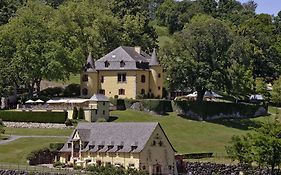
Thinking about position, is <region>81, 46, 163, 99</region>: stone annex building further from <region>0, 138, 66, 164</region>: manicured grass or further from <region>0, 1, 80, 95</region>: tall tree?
<region>0, 138, 66, 164</region>: manicured grass

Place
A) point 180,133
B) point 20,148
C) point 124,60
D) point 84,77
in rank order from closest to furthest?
point 20,148 < point 180,133 < point 124,60 < point 84,77

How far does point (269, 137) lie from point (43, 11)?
65.9 meters

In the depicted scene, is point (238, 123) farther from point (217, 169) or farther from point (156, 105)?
point (217, 169)

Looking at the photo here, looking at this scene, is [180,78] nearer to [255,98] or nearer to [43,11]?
[255,98]

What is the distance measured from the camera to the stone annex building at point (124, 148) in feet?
251

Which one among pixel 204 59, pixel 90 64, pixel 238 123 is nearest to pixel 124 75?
pixel 90 64

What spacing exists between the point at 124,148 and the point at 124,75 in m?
37.4

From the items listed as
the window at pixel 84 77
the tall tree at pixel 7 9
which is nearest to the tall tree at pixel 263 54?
the window at pixel 84 77

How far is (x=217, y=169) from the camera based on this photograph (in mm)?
77500

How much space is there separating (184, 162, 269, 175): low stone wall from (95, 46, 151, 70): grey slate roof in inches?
1425


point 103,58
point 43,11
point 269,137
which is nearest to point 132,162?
point 269,137

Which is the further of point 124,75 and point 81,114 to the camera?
point 124,75

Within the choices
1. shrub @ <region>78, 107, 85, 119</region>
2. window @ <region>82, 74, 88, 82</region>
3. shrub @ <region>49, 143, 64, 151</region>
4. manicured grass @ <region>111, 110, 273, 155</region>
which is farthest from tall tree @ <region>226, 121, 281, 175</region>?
window @ <region>82, 74, 88, 82</region>

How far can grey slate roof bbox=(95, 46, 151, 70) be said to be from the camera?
113m
